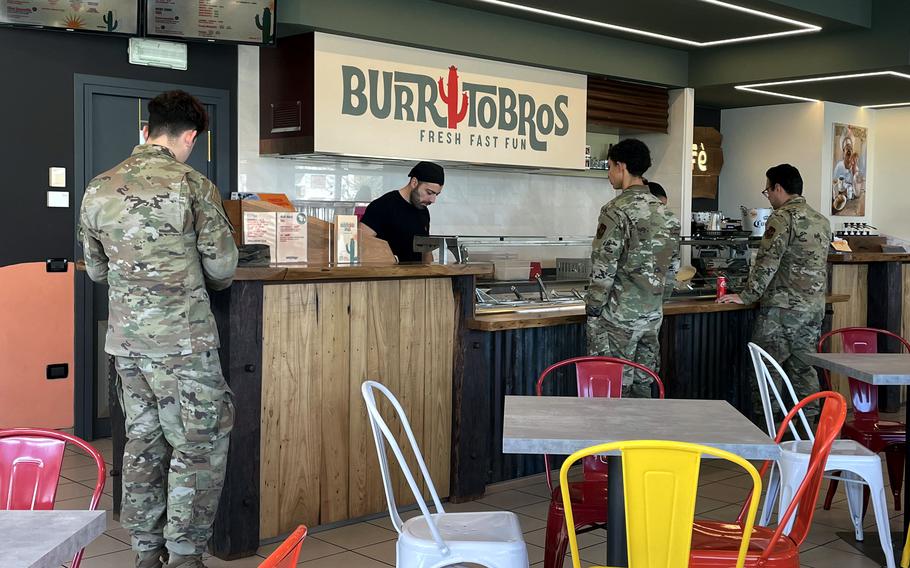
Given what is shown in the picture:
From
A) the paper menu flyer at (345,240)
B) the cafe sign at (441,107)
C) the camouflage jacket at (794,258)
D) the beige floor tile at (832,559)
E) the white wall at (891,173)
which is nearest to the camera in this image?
the beige floor tile at (832,559)

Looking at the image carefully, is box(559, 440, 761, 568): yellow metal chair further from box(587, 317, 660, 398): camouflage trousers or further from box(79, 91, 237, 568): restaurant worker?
box(587, 317, 660, 398): camouflage trousers

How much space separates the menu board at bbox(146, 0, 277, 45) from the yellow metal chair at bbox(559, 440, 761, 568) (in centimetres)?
427

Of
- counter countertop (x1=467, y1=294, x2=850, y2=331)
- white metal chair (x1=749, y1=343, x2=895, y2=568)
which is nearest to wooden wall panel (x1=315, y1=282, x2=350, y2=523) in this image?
counter countertop (x1=467, y1=294, x2=850, y2=331)

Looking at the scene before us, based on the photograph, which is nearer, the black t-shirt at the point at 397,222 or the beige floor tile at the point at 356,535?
the beige floor tile at the point at 356,535

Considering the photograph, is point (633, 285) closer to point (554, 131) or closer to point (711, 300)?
point (711, 300)

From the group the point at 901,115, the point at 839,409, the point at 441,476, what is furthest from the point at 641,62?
the point at 839,409

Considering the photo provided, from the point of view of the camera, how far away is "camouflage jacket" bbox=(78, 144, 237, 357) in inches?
129

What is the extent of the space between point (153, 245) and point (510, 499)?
7.52 feet

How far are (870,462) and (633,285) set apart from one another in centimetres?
136

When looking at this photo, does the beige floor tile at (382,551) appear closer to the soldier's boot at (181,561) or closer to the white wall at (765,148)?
the soldier's boot at (181,561)

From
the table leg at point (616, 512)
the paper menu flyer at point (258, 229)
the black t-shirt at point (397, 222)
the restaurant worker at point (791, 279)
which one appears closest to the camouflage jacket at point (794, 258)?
the restaurant worker at point (791, 279)

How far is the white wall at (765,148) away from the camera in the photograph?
930 cm

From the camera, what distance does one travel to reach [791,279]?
18.5 ft

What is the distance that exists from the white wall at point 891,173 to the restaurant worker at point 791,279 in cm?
495
